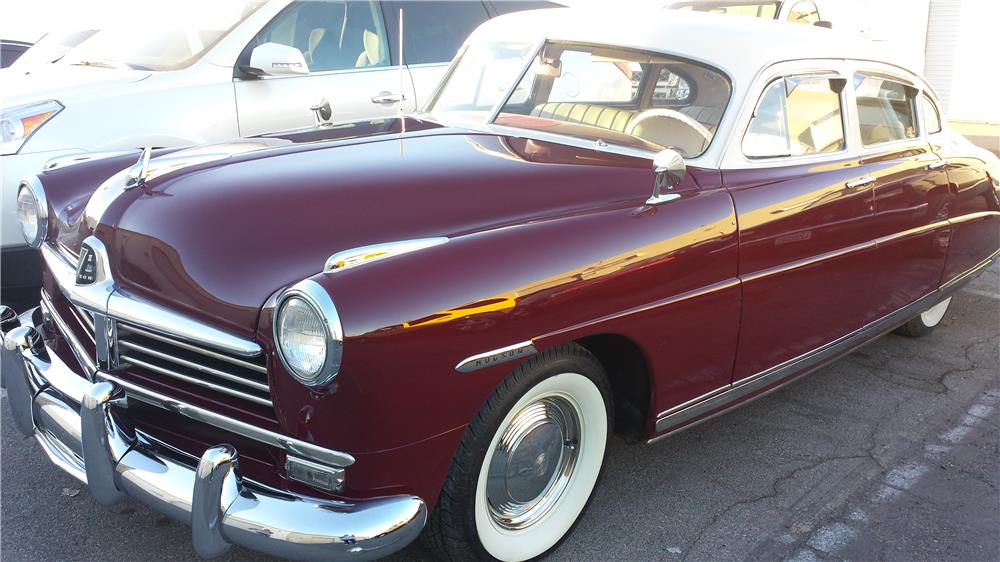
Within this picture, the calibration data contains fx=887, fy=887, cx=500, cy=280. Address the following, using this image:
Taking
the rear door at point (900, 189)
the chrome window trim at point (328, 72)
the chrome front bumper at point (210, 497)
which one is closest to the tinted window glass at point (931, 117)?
the rear door at point (900, 189)

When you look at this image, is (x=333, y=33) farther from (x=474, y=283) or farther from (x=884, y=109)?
(x=474, y=283)

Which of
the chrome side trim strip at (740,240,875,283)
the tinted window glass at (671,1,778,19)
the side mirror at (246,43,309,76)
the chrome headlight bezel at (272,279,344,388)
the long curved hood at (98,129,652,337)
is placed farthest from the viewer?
the tinted window glass at (671,1,778,19)

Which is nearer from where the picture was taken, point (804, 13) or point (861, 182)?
point (861, 182)

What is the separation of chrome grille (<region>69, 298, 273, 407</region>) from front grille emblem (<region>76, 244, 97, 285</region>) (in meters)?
0.09

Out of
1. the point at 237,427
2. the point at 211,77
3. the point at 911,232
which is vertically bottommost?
the point at 911,232

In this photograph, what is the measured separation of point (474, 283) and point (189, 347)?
2.46 ft

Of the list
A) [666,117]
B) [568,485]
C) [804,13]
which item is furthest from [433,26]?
[804,13]

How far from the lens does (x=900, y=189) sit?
3.81 meters

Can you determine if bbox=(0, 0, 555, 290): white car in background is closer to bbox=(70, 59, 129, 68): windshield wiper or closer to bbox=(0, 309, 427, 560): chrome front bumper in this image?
bbox=(70, 59, 129, 68): windshield wiper

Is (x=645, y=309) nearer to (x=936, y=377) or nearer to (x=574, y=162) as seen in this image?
(x=574, y=162)

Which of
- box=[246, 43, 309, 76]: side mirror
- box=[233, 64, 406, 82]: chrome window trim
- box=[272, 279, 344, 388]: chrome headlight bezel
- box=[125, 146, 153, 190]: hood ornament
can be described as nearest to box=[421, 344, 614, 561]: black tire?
box=[272, 279, 344, 388]: chrome headlight bezel

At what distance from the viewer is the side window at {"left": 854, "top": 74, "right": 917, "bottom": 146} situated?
3.88 meters

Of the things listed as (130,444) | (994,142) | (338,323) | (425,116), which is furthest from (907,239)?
(994,142)

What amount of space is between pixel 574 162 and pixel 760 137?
81cm
